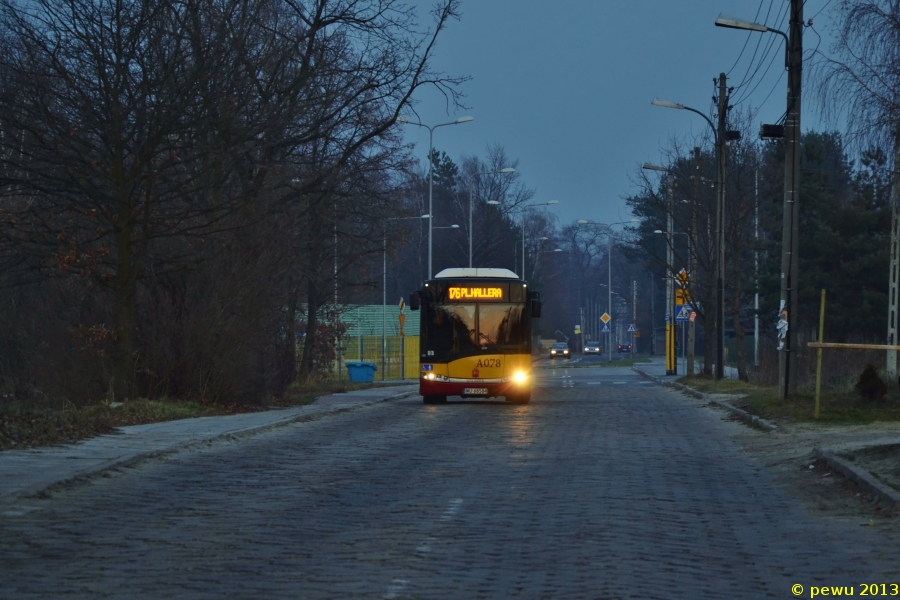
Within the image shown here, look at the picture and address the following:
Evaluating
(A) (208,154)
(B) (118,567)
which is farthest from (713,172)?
(B) (118,567)

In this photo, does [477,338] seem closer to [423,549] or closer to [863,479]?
[863,479]

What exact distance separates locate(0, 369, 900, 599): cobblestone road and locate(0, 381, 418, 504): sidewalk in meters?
0.33

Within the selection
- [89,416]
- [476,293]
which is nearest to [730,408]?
[476,293]

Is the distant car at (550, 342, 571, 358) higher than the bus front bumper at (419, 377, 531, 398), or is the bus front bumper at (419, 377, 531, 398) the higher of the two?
the bus front bumper at (419, 377, 531, 398)

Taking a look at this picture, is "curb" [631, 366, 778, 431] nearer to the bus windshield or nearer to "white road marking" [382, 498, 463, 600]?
the bus windshield

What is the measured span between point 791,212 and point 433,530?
52.5 ft

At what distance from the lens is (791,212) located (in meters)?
23.4

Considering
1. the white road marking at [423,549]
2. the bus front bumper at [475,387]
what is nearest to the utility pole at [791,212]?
the bus front bumper at [475,387]

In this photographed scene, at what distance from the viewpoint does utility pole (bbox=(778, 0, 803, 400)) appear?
2325 centimetres

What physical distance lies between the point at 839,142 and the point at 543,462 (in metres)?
6.46

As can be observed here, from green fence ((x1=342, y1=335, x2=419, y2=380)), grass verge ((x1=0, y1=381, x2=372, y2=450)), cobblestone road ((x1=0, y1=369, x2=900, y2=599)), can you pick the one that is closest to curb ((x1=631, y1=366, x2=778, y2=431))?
cobblestone road ((x1=0, y1=369, x2=900, y2=599))

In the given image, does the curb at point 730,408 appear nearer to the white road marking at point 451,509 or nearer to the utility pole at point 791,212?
the utility pole at point 791,212

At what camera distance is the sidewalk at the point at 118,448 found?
11781 millimetres

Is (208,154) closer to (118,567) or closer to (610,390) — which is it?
(118,567)
